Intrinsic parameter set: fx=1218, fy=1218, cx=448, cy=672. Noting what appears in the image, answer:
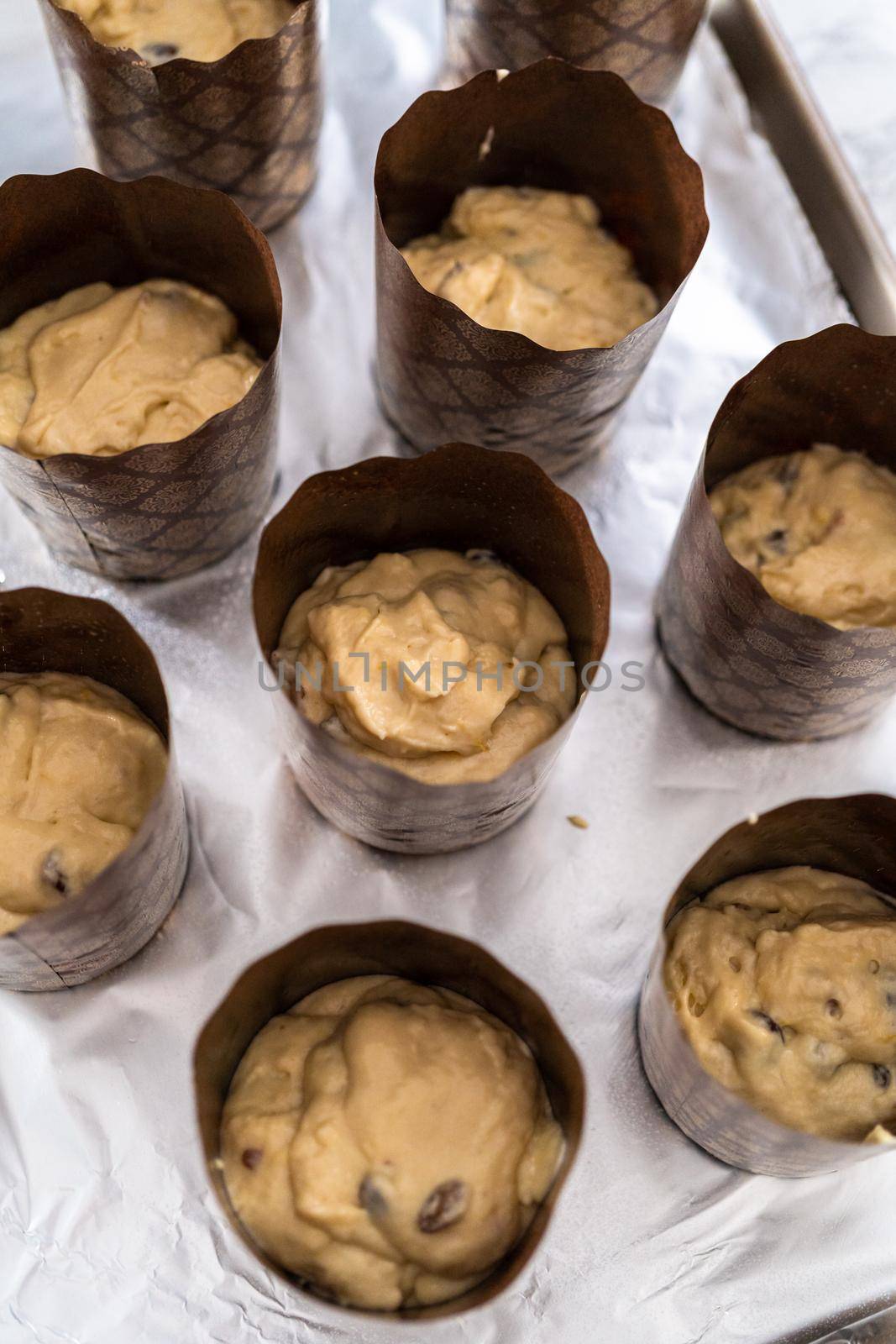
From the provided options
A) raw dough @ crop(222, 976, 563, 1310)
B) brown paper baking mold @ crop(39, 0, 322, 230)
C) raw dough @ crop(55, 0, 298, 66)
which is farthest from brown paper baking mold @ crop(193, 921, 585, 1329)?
raw dough @ crop(55, 0, 298, 66)

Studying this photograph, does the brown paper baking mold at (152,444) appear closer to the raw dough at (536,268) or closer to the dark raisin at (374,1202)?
the raw dough at (536,268)

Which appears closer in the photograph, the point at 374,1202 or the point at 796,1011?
the point at 374,1202

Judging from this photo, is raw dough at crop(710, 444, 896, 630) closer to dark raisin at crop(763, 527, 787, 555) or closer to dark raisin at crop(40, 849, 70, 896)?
dark raisin at crop(763, 527, 787, 555)

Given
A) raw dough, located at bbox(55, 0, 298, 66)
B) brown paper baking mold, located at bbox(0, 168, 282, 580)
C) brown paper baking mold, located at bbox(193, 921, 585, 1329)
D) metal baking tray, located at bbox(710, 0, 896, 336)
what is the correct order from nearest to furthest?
1. brown paper baking mold, located at bbox(193, 921, 585, 1329)
2. brown paper baking mold, located at bbox(0, 168, 282, 580)
3. raw dough, located at bbox(55, 0, 298, 66)
4. metal baking tray, located at bbox(710, 0, 896, 336)

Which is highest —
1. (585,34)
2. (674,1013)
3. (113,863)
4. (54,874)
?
(585,34)

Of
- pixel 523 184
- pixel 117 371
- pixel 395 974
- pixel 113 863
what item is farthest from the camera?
pixel 523 184

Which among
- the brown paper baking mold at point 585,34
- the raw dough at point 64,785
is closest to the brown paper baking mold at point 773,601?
the brown paper baking mold at point 585,34

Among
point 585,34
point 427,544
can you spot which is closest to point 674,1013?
point 427,544

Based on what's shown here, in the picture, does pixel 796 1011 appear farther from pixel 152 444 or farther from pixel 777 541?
pixel 152 444
